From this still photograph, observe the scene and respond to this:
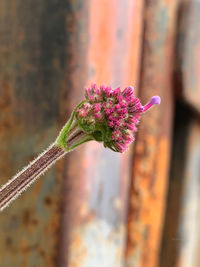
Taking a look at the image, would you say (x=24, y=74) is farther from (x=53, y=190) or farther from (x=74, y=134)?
(x=74, y=134)

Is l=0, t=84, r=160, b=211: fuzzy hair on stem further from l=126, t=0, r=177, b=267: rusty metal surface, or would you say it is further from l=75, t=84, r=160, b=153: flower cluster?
l=126, t=0, r=177, b=267: rusty metal surface

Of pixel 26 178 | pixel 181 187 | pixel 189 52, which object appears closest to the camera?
pixel 26 178

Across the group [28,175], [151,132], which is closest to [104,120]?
[28,175]

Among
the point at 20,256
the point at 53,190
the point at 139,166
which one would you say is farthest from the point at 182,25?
the point at 20,256

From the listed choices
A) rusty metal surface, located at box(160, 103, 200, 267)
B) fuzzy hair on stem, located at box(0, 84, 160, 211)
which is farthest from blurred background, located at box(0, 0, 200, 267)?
fuzzy hair on stem, located at box(0, 84, 160, 211)

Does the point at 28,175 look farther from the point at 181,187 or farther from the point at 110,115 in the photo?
the point at 181,187

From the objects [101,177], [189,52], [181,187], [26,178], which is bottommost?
[26,178]
